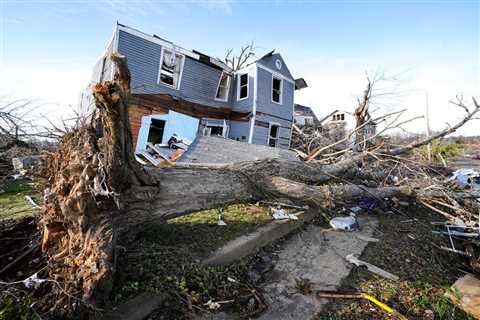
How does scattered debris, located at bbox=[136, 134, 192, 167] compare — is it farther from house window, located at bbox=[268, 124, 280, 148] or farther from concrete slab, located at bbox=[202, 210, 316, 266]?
house window, located at bbox=[268, 124, 280, 148]

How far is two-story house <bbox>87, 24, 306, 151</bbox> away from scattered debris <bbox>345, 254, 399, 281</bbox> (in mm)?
6714

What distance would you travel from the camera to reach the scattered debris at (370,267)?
2574 millimetres

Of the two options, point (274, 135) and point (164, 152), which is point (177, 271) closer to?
point (164, 152)

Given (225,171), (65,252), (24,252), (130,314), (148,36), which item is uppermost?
(148,36)

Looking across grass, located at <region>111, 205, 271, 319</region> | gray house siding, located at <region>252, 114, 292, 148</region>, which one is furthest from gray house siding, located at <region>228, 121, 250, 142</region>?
grass, located at <region>111, 205, 271, 319</region>

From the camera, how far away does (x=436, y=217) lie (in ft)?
17.0

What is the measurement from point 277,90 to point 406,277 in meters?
9.81

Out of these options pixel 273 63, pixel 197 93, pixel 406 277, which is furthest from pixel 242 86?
pixel 406 277

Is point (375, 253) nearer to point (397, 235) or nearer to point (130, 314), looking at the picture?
point (397, 235)

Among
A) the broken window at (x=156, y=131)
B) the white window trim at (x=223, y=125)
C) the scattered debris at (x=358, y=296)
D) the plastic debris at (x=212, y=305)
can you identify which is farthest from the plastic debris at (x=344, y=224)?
the white window trim at (x=223, y=125)

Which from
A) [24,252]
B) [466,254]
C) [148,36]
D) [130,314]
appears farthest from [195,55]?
[466,254]

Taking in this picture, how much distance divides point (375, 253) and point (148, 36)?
9.72 metres

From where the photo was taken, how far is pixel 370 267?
2.74m

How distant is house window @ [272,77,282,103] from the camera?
35.8 feet
